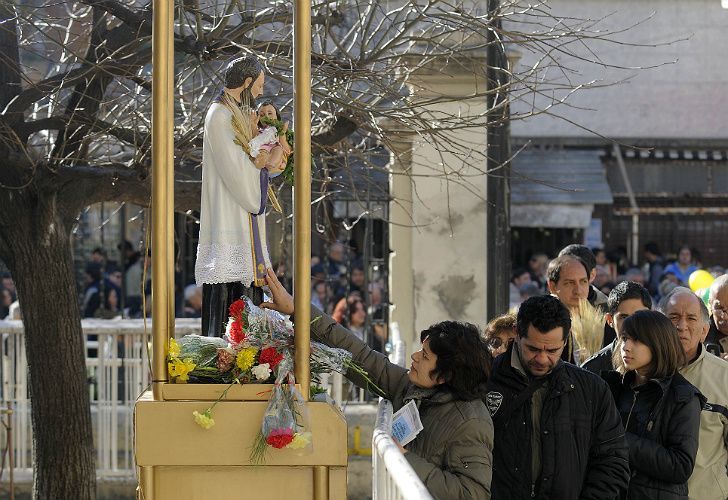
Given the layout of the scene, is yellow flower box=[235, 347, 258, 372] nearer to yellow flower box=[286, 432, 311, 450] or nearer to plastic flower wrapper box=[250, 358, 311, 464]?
plastic flower wrapper box=[250, 358, 311, 464]

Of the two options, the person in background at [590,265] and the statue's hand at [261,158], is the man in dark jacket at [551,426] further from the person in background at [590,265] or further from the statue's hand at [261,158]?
the person in background at [590,265]

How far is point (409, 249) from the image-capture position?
11.4m

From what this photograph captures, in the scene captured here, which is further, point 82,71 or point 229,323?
point 82,71

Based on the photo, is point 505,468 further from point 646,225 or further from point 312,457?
point 646,225

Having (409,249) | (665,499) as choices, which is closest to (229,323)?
(665,499)

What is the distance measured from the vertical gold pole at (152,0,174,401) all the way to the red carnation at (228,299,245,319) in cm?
24

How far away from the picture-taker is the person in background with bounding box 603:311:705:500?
5277 mm

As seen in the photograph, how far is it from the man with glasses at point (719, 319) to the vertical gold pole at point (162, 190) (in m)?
3.55

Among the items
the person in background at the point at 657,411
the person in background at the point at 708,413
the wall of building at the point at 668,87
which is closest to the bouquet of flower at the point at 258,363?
the person in background at the point at 657,411

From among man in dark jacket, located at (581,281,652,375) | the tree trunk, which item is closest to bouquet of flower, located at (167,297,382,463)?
man in dark jacket, located at (581,281,652,375)

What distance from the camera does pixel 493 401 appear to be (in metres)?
5.14

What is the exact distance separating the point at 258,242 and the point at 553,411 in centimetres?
137

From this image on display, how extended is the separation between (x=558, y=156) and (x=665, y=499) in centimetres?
1744

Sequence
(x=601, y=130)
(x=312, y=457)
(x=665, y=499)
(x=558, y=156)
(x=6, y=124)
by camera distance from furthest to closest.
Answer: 1. (x=601, y=130)
2. (x=558, y=156)
3. (x=6, y=124)
4. (x=665, y=499)
5. (x=312, y=457)
